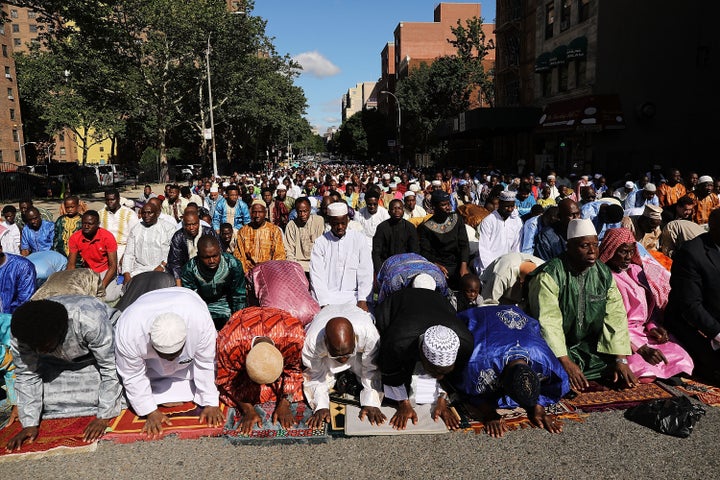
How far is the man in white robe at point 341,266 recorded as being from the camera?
620 centimetres

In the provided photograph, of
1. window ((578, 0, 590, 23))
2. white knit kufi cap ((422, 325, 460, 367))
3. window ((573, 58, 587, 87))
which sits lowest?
white knit kufi cap ((422, 325, 460, 367))

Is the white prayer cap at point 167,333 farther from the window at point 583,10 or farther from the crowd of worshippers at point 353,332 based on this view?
the window at point 583,10

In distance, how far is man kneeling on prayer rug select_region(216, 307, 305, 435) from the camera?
4.47 meters

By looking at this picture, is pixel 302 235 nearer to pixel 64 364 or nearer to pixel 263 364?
pixel 64 364

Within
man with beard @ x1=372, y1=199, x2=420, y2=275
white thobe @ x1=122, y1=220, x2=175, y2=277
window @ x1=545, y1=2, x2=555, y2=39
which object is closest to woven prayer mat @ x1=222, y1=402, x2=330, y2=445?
man with beard @ x1=372, y1=199, x2=420, y2=275

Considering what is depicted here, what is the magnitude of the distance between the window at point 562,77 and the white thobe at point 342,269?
25513 mm

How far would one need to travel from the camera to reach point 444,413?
4.47 meters

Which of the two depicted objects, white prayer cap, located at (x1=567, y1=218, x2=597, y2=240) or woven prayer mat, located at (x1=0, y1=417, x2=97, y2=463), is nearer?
woven prayer mat, located at (x1=0, y1=417, x2=97, y2=463)

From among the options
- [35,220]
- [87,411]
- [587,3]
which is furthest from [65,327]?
[587,3]

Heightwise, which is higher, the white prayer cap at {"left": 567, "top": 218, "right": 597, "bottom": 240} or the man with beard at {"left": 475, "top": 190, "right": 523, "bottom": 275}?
the white prayer cap at {"left": 567, "top": 218, "right": 597, "bottom": 240}

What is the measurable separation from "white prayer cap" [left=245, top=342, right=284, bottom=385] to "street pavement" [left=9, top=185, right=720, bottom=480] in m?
0.67

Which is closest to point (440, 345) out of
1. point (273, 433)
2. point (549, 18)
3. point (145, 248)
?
point (273, 433)

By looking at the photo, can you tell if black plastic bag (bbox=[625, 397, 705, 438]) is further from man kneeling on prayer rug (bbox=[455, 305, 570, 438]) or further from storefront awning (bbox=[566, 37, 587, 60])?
storefront awning (bbox=[566, 37, 587, 60])

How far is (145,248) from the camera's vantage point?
7234mm
